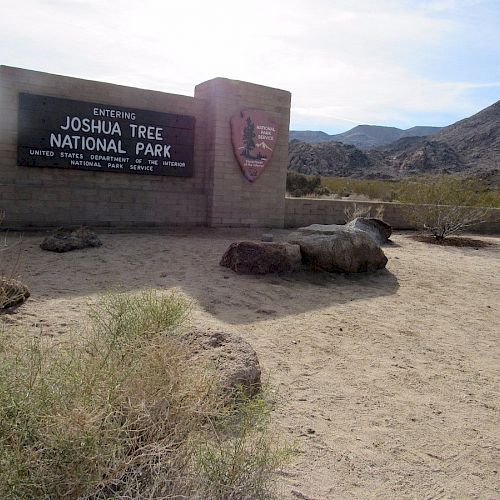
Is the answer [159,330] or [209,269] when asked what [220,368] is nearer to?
[159,330]

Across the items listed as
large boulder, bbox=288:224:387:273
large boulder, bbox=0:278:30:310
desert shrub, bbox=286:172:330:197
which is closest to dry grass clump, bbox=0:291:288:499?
large boulder, bbox=0:278:30:310

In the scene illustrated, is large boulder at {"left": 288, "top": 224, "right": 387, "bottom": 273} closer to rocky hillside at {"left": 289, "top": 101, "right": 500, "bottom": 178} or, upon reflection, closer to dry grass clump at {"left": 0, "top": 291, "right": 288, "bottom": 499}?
dry grass clump at {"left": 0, "top": 291, "right": 288, "bottom": 499}

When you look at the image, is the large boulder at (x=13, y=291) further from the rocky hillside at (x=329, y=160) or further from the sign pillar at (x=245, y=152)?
the rocky hillside at (x=329, y=160)

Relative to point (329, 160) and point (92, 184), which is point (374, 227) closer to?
point (92, 184)

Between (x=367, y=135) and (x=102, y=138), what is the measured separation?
12106 centimetres

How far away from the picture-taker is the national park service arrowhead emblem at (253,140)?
12453 millimetres

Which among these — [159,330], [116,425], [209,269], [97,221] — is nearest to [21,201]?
[97,221]

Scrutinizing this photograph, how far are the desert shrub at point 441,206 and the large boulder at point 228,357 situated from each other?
10.9m

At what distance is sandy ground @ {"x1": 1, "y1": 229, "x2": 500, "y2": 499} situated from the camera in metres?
3.23

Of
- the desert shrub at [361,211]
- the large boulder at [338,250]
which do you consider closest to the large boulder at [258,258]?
the large boulder at [338,250]

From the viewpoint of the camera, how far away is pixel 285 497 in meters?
2.73

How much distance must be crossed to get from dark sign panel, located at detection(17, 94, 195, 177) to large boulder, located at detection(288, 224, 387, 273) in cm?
429

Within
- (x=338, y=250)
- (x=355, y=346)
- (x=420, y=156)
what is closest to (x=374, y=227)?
(x=338, y=250)

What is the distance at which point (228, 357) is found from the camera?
3.97 meters
